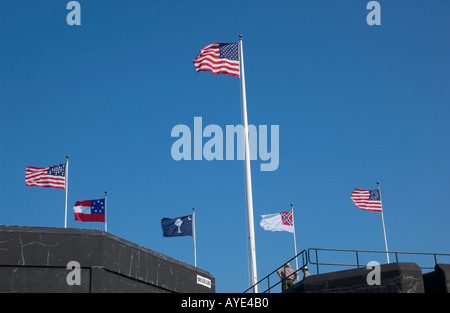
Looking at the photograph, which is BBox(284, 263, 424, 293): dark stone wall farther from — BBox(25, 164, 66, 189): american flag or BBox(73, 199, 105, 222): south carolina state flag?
BBox(73, 199, 105, 222): south carolina state flag

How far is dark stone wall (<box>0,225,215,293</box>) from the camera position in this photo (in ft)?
61.0

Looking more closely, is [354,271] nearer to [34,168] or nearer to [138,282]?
[138,282]

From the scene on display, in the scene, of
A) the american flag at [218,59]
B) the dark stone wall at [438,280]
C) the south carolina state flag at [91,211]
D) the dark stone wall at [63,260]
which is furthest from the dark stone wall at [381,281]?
the south carolina state flag at [91,211]

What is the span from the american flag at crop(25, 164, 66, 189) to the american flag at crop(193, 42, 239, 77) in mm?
10241

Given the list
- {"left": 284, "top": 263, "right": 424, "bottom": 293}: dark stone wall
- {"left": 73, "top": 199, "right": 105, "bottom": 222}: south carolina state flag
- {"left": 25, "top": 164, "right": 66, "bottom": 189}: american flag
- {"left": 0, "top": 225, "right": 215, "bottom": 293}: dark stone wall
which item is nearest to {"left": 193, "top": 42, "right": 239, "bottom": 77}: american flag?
{"left": 0, "top": 225, "right": 215, "bottom": 293}: dark stone wall

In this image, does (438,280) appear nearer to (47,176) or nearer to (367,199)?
(367,199)

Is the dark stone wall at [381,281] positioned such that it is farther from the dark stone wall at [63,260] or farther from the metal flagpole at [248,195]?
the dark stone wall at [63,260]

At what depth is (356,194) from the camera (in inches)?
1435

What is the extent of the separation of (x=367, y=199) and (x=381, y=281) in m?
19.2

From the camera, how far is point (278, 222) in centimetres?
3728

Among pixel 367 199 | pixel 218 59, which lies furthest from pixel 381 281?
pixel 367 199

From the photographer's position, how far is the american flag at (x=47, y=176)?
33188 millimetres

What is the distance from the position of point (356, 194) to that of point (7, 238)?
2145 cm
